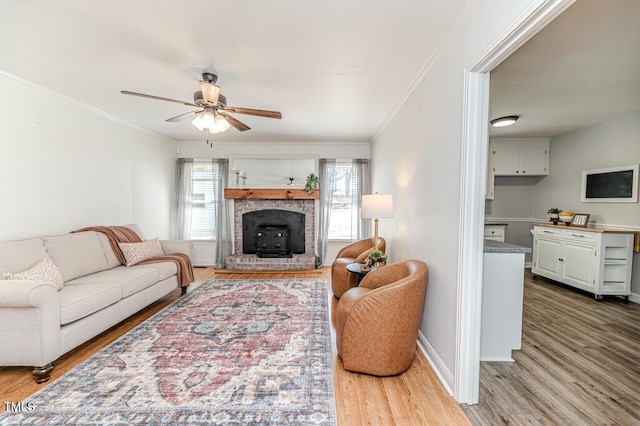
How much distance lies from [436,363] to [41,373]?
9.80 feet

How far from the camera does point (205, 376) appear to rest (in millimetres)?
2105

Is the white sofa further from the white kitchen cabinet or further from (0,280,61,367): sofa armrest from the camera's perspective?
the white kitchen cabinet

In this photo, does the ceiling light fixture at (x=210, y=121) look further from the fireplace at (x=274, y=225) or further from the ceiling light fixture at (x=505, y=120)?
the ceiling light fixture at (x=505, y=120)

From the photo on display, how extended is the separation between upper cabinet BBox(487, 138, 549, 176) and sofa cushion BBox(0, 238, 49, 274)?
21.7 feet

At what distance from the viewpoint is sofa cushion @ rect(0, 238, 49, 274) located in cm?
247

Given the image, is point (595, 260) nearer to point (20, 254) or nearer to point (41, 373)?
point (41, 373)

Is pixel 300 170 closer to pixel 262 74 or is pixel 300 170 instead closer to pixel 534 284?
pixel 262 74

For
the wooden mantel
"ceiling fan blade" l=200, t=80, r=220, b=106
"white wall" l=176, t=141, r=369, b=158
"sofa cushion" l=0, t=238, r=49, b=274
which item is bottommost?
"sofa cushion" l=0, t=238, r=49, b=274

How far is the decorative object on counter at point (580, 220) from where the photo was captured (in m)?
4.42

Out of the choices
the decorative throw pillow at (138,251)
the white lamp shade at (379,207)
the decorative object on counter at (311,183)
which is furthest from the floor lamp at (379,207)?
the decorative throw pillow at (138,251)

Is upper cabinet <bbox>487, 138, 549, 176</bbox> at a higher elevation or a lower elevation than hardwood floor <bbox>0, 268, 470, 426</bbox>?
higher

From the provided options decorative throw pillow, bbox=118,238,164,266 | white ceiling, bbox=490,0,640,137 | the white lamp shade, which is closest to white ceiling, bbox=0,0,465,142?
white ceiling, bbox=490,0,640,137

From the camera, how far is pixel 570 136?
490 cm

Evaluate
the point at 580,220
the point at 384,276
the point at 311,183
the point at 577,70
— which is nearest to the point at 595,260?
the point at 580,220
